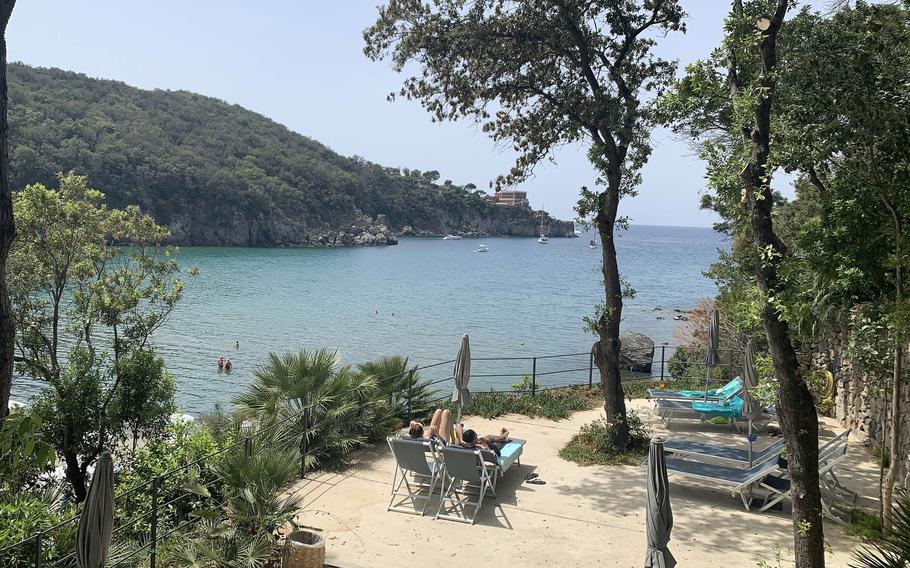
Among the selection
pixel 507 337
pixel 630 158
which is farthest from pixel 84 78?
pixel 630 158

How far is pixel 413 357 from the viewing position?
2864 cm

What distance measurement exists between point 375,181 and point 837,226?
13596 cm

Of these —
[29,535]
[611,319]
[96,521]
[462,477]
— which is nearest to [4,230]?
[29,535]

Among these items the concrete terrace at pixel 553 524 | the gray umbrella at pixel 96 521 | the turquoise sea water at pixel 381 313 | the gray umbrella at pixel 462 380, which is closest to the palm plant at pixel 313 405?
the concrete terrace at pixel 553 524

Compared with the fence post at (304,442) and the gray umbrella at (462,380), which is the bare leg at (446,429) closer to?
the gray umbrella at (462,380)

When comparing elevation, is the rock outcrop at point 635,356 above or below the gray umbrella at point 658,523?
below

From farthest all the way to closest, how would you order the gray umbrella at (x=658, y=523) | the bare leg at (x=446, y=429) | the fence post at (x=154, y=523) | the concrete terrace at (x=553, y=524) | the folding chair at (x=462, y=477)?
the bare leg at (x=446, y=429), the folding chair at (x=462, y=477), the concrete terrace at (x=553, y=524), the fence post at (x=154, y=523), the gray umbrella at (x=658, y=523)

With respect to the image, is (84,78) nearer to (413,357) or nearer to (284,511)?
(413,357)

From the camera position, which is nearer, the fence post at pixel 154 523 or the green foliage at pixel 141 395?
the fence post at pixel 154 523

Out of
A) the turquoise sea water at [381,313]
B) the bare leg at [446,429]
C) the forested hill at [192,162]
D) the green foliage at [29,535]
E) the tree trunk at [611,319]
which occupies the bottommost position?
the turquoise sea water at [381,313]

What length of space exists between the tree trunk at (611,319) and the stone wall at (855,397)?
332 centimetres

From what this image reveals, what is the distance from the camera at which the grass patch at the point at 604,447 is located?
9609mm

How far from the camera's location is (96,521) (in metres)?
4.55

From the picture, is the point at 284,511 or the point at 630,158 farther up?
the point at 630,158
